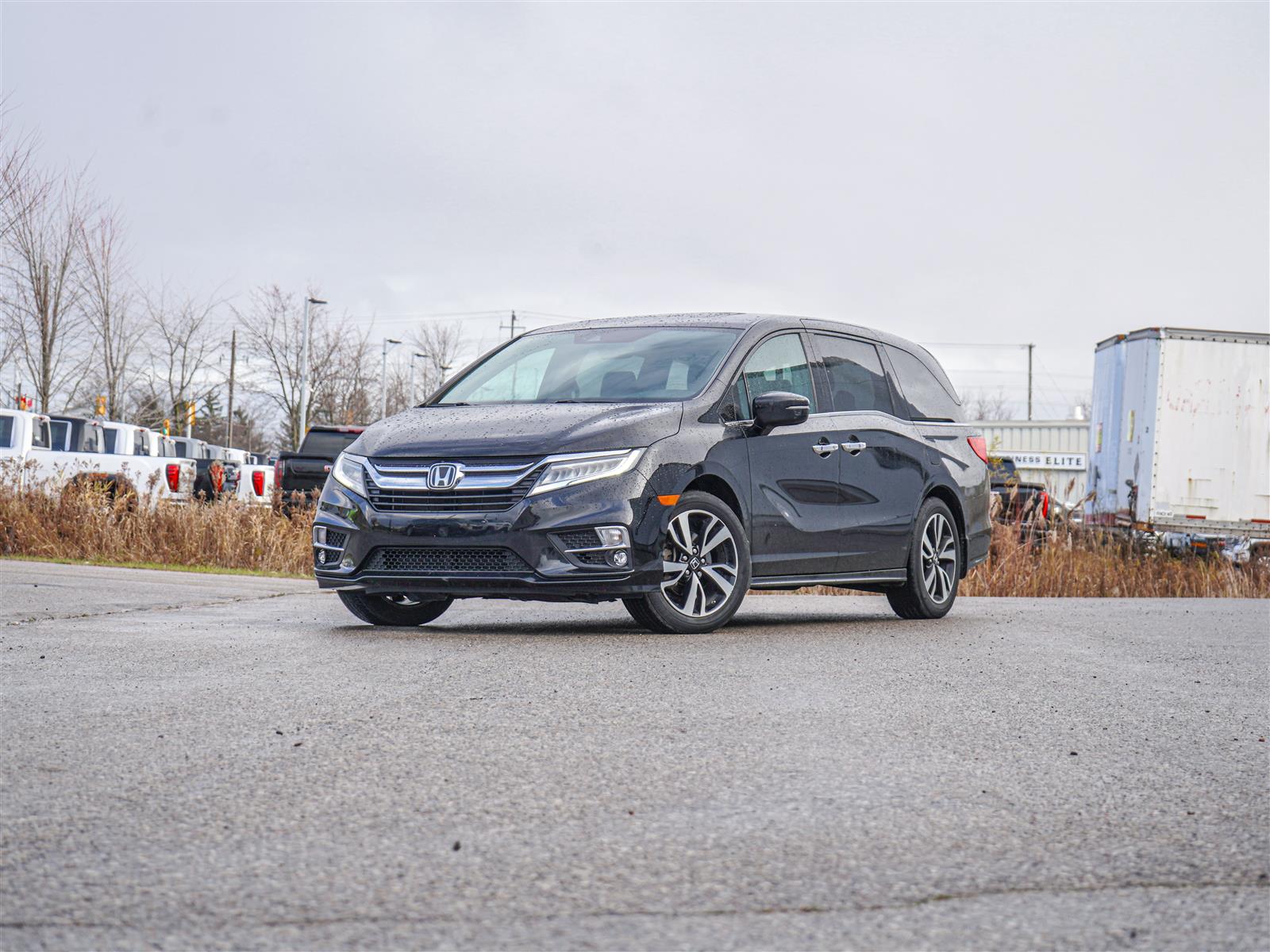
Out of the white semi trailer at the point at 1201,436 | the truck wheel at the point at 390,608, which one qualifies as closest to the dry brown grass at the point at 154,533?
the truck wheel at the point at 390,608

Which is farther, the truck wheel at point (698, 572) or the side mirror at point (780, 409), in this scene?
the side mirror at point (780, 409)

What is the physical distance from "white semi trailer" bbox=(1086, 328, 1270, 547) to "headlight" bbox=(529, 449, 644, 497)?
13769 mm

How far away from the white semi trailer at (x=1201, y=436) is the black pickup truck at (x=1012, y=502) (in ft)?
9.95

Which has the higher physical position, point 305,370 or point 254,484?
point 305,370

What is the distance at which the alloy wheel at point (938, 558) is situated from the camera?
1023cm

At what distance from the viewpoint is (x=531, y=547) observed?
25.5 feet

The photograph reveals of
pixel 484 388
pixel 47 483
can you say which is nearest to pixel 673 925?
pixel 484 388

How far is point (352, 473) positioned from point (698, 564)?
1877 mm

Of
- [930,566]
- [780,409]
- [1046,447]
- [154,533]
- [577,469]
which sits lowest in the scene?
[154,533]

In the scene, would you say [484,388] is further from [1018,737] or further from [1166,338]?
[1166,338]

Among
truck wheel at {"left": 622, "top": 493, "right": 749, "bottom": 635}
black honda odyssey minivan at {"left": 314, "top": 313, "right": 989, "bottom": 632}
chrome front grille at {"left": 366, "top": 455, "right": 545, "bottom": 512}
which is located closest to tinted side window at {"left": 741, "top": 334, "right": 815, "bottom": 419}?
black honda odyssey minivan at {"left": 314, "top": 313, "right": 989, "bottom": 632}

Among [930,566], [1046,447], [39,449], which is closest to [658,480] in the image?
[930,566]

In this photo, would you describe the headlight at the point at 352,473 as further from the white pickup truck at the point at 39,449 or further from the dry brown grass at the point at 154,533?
the white pickup truck at the point at 39,449

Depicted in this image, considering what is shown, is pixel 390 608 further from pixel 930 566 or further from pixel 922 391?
pixel 922 391
